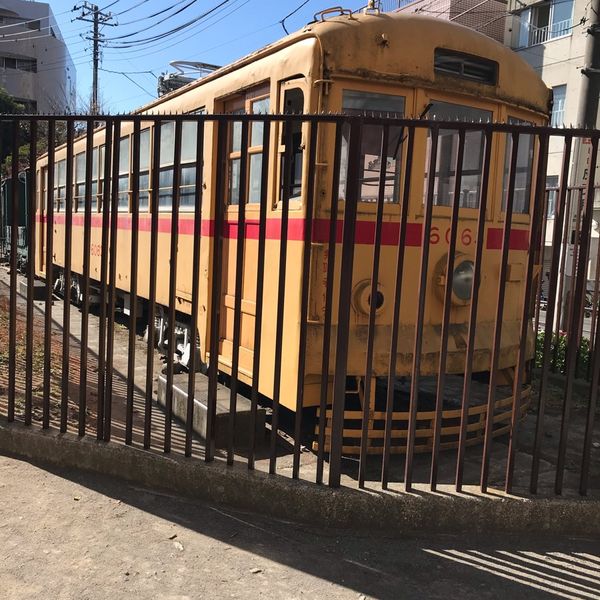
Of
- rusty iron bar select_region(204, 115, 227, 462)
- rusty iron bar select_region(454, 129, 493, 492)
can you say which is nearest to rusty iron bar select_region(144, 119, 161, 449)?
rusty iron bar select_region(204, 115, 227, 462)

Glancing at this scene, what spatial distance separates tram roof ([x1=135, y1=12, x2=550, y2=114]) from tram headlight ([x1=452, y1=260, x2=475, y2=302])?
50.2 inches

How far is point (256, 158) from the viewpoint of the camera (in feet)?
15.5

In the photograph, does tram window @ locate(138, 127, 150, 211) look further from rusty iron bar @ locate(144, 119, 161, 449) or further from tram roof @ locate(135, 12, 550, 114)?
rusty iron bar @ locate(144, 119, 161, 449)

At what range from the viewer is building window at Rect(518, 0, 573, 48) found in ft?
67.8

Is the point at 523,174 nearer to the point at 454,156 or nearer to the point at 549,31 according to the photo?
the point at 454,156

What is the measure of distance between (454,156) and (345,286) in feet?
5.88

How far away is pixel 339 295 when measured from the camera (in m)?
3.56

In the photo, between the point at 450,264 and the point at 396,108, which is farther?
the point at 396,108

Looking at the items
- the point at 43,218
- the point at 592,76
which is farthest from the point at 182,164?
the point at 43,218

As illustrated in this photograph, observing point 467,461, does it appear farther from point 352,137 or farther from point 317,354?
point 352,137

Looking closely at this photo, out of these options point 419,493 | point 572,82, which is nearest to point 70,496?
point 419,493

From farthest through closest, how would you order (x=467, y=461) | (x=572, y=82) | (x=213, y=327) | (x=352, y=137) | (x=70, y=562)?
(x=572, y=82) → (x=467, y=461) → (x=213, y=327) → (x=352, y=137) → (x=70, y=562)

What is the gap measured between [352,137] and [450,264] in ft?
2.89

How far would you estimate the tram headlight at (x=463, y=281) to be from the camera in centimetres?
449
